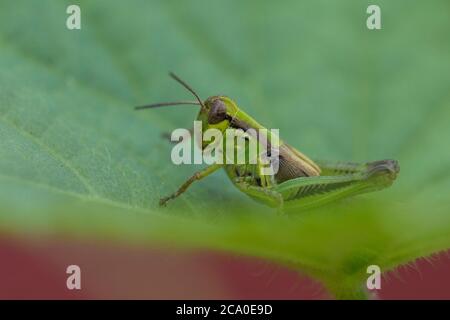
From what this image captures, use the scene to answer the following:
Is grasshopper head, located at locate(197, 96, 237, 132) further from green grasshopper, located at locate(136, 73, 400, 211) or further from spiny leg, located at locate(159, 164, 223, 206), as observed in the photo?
spiny leg, located at locate(159, 164, 223, 206)

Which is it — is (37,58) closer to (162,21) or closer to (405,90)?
(162,21)

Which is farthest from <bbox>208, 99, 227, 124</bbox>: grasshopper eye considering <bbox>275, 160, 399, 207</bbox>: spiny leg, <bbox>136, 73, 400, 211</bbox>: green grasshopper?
<bbox>275, 160, 399, 207</bbox>: spiny leg

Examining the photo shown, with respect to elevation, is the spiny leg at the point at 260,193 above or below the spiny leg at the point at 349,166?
below

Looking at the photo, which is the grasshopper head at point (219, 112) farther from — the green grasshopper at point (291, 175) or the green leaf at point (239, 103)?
the green leaf at point (239, 103)

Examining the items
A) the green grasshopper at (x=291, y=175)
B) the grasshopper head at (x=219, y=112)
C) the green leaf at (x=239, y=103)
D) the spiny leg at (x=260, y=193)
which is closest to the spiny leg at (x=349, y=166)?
the green grasshopper at (x=291, y=175)

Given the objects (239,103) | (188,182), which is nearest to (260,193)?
(188,182)

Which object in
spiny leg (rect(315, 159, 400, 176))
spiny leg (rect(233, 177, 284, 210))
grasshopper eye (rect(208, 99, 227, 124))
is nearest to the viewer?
spiny leg (rect(315, 159, 400, 176))

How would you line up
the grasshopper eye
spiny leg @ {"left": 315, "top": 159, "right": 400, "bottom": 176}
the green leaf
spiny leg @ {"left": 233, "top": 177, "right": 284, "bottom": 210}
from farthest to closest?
the grasshopper eye, spiny leg @ {"left": 233, "top": 177, "right": 284, "bottom": 210}, spiny leg @ {"left": 315, "top": 159, "right": 400, "bottom": 176}, the green leaf

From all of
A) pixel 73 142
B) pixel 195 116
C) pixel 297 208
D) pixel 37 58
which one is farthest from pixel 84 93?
pixel 297 208
